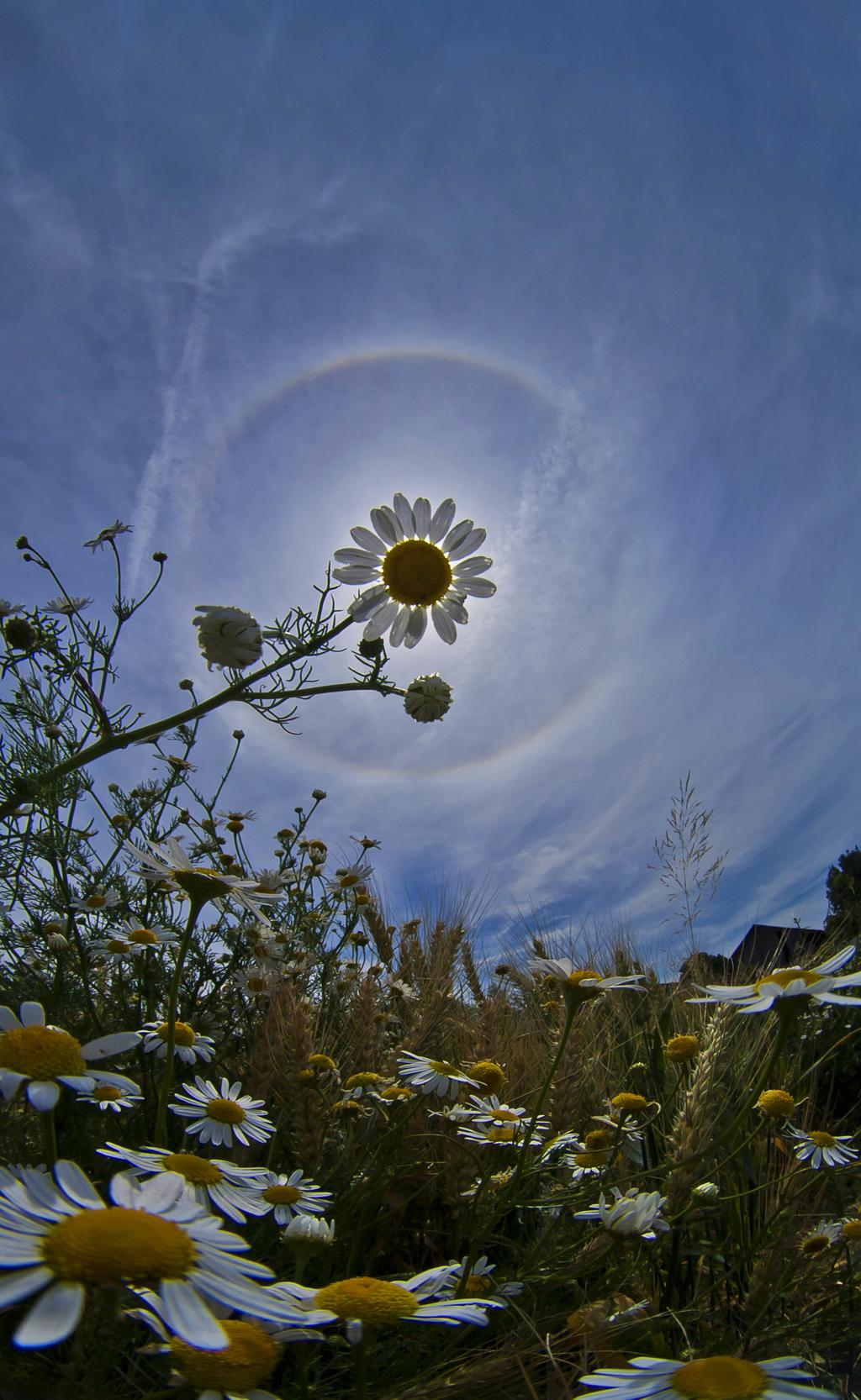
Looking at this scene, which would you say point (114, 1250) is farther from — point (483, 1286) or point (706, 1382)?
point (483, 1286)

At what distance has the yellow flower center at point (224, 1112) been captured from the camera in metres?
1.61

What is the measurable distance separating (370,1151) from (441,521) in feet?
5.62

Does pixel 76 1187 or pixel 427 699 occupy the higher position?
pixel 427 699

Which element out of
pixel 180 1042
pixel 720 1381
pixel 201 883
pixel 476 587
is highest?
pixel 476 587

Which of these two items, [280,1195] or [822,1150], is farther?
[822,1150]

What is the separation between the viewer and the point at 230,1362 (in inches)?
31.4

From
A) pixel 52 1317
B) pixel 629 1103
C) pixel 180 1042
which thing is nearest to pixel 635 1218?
pixel 629 1103

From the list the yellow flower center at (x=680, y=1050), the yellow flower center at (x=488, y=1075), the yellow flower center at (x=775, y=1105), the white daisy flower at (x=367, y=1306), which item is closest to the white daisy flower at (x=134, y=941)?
the yellow flower center at (x=488, y=1075)

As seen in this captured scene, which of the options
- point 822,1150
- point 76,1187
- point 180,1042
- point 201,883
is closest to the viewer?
point 76,1187

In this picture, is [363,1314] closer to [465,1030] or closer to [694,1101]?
[694,1101]

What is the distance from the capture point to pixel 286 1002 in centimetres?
227

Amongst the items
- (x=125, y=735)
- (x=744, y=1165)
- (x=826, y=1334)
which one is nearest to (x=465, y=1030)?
(x=744, y=1165)

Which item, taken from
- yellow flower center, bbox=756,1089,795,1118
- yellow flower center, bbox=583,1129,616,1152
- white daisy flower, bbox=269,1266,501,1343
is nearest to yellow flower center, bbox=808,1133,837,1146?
yellow flower center, bbox=756,1089,795,1118

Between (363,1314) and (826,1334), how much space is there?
1338 mm
